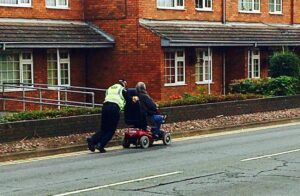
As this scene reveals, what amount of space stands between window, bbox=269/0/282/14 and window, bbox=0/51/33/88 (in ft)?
55.7

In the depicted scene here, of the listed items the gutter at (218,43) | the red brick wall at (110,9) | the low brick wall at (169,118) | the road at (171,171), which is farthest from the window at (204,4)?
the road at (171,171)

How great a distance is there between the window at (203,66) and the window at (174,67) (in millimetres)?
1358

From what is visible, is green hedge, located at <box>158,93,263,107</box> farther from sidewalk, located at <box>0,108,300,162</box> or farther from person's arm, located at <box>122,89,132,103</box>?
person's arm, located at <box>122,89,132,103</box>

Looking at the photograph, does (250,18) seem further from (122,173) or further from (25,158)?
(122,173)

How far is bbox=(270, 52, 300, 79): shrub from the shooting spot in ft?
114

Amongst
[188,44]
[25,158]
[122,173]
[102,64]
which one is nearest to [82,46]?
[102,64]

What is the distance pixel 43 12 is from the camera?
31.0 metres

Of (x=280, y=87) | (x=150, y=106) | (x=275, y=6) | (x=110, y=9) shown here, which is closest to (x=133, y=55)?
(x=110, y=9)

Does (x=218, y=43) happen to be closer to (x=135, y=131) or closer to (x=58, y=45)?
(x=58, y=45)

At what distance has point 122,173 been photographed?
48.2ft

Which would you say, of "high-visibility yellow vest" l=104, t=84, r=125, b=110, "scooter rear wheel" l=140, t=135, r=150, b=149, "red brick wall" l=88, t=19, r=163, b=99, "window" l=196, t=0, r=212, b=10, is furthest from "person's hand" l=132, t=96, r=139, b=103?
"window" l=196, t=0, r=212, b=10

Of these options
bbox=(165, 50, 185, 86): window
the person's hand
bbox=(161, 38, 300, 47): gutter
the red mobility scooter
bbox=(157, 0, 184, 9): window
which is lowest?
the red mobility scooter

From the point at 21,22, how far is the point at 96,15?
14.8 ft

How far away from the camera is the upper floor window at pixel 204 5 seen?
36.5 metres
